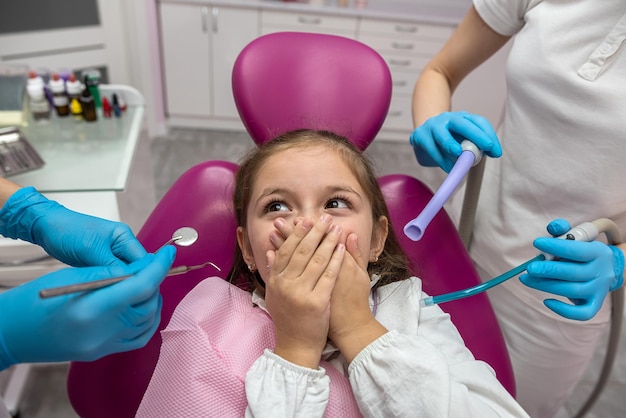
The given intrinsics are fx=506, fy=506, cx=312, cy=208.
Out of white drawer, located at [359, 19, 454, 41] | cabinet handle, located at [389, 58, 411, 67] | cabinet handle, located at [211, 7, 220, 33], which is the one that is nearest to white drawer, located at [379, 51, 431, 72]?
cabinet handle, located at [389, 58, 411, 67]

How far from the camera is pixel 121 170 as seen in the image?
152cm

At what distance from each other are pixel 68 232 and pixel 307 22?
2500mm

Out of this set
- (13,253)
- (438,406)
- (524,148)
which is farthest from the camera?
(13,253)

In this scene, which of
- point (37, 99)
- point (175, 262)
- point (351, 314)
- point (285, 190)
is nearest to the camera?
point (351, 314)

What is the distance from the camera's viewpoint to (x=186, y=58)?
3180 mm

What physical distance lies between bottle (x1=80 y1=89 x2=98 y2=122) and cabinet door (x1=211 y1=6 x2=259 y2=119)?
1.38m

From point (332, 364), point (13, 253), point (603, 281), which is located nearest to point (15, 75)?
point (13, 253)

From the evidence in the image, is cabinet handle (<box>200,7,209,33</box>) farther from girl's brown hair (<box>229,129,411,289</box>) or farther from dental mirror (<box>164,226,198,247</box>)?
dental mirror (<box>164,226,198,247</box>)

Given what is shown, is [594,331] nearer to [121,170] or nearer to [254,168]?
[254,168]

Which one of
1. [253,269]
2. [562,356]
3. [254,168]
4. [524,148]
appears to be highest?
[524,148]

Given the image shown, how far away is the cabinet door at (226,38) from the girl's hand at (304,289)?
2350 millimetres

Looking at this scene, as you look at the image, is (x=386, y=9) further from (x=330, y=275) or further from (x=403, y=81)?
(x=330, y=275)

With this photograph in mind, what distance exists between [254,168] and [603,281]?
73 cm

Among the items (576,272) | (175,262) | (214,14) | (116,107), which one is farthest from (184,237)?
(214,14)
